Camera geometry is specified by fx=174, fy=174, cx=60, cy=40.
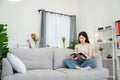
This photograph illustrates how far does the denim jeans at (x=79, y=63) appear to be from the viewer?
313 cm

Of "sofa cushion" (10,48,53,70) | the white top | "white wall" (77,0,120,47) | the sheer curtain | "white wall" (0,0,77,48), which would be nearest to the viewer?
"sofa cushion" (10,48,53,70)

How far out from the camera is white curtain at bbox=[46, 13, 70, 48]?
5.19 metres

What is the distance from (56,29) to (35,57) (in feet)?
7.77

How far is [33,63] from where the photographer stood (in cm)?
304

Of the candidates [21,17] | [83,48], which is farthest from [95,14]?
[21,17]

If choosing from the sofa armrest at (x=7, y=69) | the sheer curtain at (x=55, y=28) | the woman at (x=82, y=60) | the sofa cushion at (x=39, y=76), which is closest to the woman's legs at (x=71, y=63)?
the woman at (x=82, y=60)

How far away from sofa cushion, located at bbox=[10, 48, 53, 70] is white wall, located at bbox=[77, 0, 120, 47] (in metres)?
2.18

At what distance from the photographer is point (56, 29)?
535cm

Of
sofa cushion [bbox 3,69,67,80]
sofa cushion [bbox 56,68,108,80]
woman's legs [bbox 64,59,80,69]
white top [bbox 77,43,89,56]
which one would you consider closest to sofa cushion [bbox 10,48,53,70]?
woman's legs [bbox 64,59,80,69]

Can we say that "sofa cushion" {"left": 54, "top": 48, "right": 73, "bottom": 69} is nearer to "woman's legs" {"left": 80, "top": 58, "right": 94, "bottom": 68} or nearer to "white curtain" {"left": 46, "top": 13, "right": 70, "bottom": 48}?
"woman's legs" {"left": 80, "top": 58, "right": 94, "bottom": 68}

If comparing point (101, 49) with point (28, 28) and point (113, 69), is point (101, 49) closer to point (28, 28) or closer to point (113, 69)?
point (113, 69)

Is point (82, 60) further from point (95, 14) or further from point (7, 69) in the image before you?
A: point (95, 14)

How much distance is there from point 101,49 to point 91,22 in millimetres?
1024

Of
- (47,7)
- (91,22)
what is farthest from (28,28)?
(91,22)
